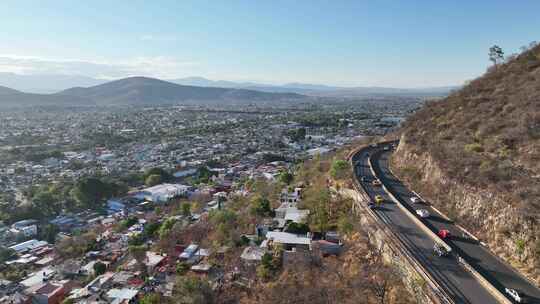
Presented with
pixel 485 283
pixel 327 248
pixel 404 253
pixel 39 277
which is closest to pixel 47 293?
pixel 39 277

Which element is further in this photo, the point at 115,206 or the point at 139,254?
the point at 115,206

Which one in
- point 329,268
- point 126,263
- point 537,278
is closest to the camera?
point 537,278

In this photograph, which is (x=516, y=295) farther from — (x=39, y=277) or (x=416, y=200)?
(x=39, y=277)

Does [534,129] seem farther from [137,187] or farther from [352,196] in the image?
[137,187]

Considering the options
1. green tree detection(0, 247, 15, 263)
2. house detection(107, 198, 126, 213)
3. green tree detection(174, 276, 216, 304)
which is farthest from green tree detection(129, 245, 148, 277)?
house detection(107, 198, 126, 213)

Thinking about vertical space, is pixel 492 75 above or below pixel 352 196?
above

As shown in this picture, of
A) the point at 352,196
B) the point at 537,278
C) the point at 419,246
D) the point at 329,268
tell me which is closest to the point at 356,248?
the point at 329,268

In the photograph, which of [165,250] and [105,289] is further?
[165,250]
